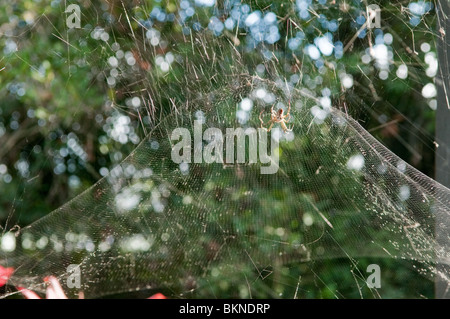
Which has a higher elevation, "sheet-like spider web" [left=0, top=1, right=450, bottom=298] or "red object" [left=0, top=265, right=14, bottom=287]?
"sheet-like spider web" [left=0, top=1, right=450, bottom=298]

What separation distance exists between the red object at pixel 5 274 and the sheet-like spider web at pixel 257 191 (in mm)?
25

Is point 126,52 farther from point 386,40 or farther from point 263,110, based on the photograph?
point 386,40

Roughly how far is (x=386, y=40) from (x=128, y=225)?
4.00 feet

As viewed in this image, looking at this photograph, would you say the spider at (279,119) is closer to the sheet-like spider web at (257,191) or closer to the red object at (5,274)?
the sheet-like spider web at (257,191)

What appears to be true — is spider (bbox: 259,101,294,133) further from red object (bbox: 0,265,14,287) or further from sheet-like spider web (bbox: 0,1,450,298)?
red object (bbox: 0,265,14,287)

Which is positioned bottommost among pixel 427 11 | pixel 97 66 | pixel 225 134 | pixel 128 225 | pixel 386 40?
pixel 128 225

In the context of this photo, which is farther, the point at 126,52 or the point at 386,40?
the point at 126,52

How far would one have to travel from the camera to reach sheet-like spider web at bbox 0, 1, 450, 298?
1122 mm

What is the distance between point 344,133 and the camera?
125 cm

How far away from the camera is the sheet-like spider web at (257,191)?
44.2 inches

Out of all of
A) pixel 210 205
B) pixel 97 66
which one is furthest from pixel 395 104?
pixel 97 66

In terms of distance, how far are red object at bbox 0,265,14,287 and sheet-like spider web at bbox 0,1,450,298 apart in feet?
0.08

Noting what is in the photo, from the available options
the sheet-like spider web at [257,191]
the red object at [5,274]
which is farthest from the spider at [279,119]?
the red object at [5,274]

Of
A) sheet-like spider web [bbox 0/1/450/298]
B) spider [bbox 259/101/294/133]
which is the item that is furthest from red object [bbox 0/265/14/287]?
spider [bbox 259/101/294/133]
